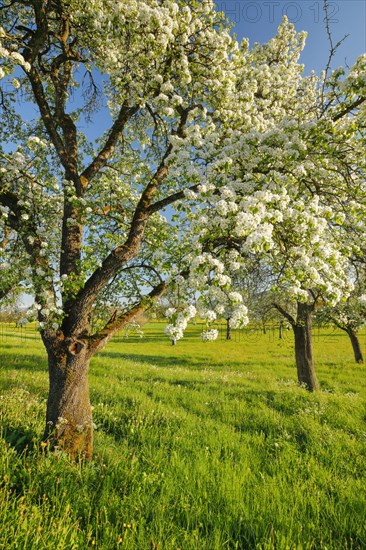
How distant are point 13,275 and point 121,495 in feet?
15.2

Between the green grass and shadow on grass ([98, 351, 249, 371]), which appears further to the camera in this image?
shadow on grass ([98, 351, 249, 371])

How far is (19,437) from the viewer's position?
21.0ft

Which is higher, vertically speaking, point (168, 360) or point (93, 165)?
point (93, 165)

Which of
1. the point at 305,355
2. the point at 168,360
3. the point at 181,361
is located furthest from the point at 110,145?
the point at 168,360

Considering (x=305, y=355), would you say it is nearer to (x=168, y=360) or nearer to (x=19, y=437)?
(x=19, y=437)

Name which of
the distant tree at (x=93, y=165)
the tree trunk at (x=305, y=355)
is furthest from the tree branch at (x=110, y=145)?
the tree trunk at (x=305, y=355)

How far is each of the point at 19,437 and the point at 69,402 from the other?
1.42 meters

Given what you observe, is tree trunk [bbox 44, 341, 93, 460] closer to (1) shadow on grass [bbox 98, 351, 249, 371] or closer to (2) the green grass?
(2) the green grass

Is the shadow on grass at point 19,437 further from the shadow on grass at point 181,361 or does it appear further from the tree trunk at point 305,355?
the shadow on grass at point 181,361

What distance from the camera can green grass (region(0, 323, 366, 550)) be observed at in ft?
12.4

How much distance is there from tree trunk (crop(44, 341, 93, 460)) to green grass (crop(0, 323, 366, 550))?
1.46 feet

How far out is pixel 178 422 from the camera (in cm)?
852

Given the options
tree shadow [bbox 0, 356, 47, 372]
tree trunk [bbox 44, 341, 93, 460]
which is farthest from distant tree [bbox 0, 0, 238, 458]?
tree shadow [bbox 0, 356, 47, 372]

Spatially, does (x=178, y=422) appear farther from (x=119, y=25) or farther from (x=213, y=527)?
(x=119, y=25)
